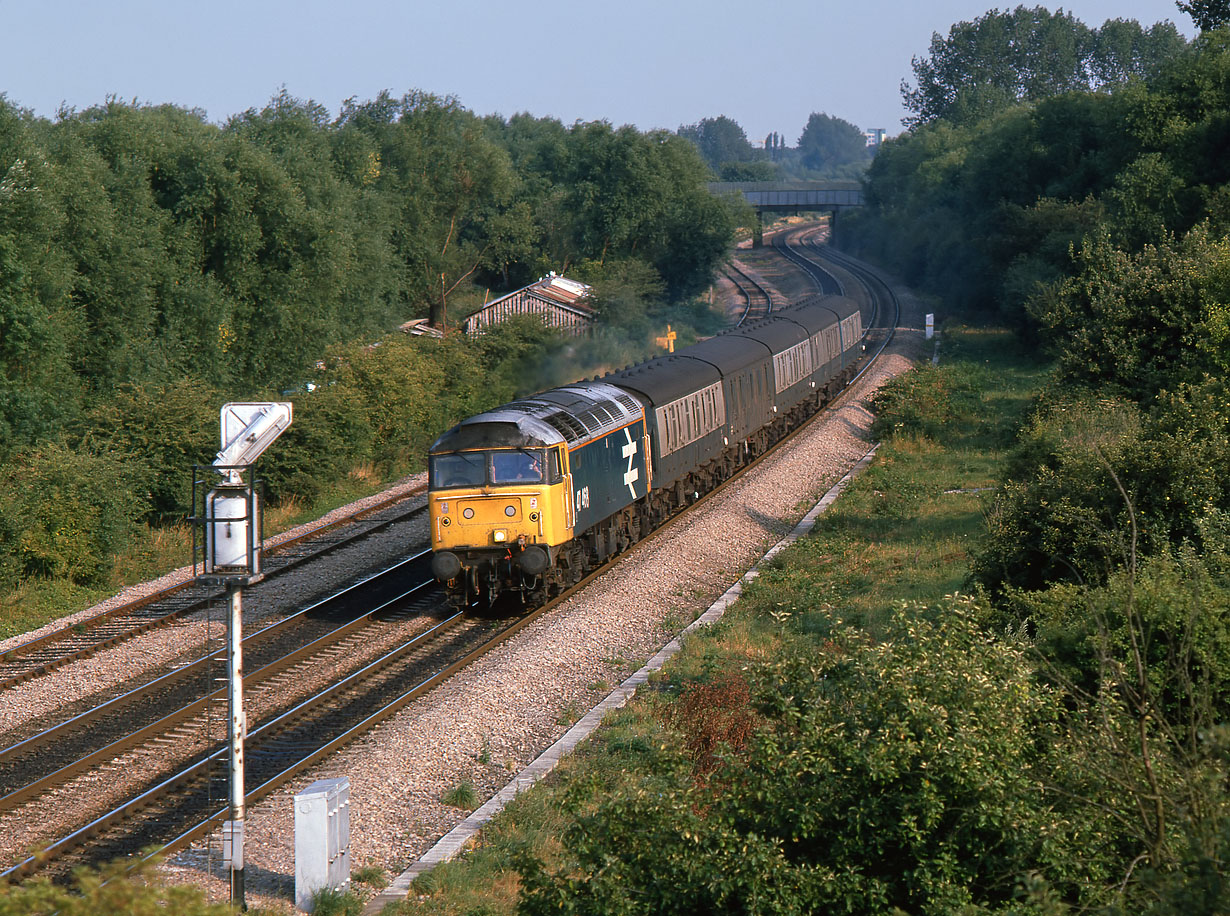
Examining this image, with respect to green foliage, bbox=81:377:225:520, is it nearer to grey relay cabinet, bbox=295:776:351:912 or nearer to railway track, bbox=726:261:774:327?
grey relay cabinet, bbox=295:776:351:912

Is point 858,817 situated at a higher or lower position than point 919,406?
lower

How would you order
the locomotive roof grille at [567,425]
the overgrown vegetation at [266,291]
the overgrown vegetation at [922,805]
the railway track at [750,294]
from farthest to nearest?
the railway track at [750,294] → the overgrown vegetation at [266,291] → the locomotive roof grille at [567,425] → the overgrown vegetation at [922,805]

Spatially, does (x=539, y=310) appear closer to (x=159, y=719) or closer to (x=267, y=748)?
(x=159, y=719)

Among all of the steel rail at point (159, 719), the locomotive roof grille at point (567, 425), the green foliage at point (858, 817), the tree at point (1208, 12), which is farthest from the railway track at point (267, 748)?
the tree at point (1208, 12)

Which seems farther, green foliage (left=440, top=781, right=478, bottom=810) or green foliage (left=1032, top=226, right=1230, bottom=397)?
green foliage (left=1032, top=226, right=1230, bottom=397)

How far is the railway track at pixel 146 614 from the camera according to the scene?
16969mm

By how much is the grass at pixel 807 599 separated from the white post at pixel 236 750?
1.42 metres

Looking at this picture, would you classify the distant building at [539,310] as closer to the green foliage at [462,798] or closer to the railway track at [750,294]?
the railway track at [750,294]

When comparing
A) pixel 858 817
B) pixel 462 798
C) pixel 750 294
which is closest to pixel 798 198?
pixel 750 294

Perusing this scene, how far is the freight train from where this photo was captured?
18.3m

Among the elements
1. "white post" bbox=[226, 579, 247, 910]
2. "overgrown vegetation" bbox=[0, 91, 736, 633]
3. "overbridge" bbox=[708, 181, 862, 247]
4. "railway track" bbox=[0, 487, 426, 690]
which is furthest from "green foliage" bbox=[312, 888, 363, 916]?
"overbridge" bbox=[708, 181, 862, 247]

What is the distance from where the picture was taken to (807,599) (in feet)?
63.3

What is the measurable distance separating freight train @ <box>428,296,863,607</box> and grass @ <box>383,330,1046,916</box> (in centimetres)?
295

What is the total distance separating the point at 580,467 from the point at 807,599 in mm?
4241
